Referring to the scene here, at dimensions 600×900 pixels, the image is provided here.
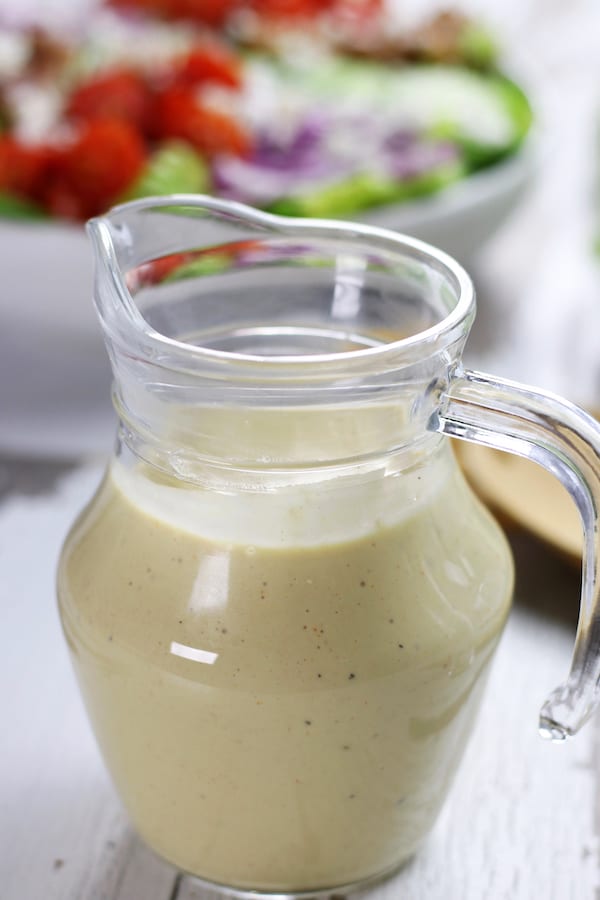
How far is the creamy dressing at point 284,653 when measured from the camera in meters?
0.65

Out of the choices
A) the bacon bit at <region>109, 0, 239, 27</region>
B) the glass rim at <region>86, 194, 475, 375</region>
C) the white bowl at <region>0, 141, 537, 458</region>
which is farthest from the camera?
the bacon bit at <region>109, 0, 239, 27</region>

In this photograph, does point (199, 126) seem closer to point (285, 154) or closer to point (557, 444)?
point (285, 154)

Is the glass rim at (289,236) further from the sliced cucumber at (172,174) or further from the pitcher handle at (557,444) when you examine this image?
the sliced cucumber at (172,174)

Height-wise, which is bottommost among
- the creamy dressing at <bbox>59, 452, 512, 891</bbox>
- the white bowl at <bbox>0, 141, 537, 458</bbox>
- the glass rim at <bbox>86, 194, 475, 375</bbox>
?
the white bowl at <bbox>0, 141, 537, 458</bbox>

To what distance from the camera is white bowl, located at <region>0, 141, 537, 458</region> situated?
1369mm

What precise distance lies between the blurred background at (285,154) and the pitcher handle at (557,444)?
447mm

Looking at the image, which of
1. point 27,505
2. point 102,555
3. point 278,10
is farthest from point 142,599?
point 278,10

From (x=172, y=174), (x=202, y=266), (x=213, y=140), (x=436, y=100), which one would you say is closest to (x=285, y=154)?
(x=213, y=140)

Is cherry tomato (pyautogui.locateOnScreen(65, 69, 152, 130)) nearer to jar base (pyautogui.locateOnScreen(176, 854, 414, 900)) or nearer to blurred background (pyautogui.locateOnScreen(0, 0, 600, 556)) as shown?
blurred background (pyautogui.locateOnScreen(0, 0, 600, 556))

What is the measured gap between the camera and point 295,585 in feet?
2.14

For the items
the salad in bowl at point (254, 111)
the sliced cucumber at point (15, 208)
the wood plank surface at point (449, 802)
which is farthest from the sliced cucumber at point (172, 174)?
the wood plank surface at point (449, 802)

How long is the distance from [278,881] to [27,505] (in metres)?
0.58

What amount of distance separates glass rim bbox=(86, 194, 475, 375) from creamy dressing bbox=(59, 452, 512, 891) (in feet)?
0.26

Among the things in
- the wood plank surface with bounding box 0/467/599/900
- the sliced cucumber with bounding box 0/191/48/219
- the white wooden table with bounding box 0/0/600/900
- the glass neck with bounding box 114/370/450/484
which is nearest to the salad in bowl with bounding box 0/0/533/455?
the sliced cucumber with bounding box 0/191/48/219
